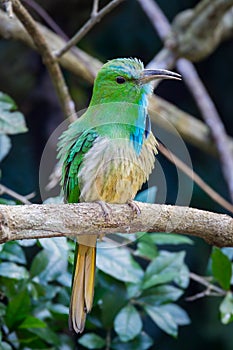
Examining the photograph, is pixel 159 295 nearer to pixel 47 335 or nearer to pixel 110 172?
pixel 47 335

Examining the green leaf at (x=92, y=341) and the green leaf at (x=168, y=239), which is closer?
the green leaf at (x=92, y=341)

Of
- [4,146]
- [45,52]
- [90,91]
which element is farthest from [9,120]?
[90,91]

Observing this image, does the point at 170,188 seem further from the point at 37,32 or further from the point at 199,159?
the point at 37,32

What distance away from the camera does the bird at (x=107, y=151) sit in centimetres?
181

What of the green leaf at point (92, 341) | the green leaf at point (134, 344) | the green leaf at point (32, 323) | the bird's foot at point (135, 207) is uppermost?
the bird's foot at point (135, 207)

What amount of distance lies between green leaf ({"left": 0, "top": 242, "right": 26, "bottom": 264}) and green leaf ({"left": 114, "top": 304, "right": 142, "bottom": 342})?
0.35m

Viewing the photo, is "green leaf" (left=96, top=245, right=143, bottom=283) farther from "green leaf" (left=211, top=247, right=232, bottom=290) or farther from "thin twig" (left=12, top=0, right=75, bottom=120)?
"thin twig" (left=12, top=0, right=75, bottom=120)

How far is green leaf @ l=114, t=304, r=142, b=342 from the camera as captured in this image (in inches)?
82.9

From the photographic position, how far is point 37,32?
2.19 meters

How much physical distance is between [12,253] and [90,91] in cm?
157

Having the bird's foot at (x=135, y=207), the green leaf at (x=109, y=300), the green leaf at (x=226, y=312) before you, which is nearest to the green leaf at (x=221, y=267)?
the green leaf at (x=226, y=312)

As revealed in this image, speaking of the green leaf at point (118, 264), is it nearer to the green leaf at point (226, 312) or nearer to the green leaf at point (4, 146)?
the green leaf at point (226, 312)

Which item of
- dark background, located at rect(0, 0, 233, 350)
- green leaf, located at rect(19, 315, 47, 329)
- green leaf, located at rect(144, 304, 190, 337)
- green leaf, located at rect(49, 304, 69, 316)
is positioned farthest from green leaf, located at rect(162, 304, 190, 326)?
dark background, located at rect(0, 0, 233, 350)

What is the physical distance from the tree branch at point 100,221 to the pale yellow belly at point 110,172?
5.5 inches
